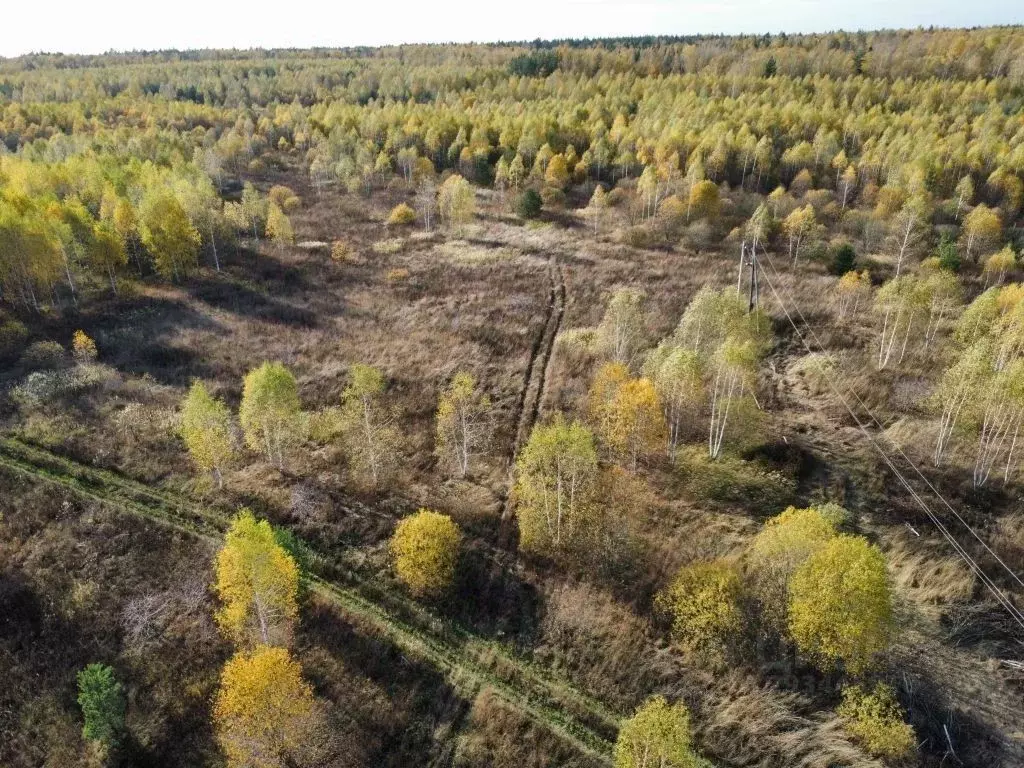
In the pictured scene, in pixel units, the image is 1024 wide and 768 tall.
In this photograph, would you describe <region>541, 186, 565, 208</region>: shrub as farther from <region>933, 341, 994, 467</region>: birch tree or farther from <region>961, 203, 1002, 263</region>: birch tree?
<region>933, 341, 994, 467</region>: birch tree

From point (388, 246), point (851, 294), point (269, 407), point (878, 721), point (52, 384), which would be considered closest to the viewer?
point (878, 721)

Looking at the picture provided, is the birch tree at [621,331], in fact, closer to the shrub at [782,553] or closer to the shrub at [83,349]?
the shrub at [782,553]

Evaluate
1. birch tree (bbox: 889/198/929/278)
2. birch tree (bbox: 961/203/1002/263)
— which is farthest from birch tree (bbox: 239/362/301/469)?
birch tree (bbox: 961/203/1002/263)

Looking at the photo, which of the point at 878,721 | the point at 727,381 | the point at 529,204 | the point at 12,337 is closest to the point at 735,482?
the point at 727,381

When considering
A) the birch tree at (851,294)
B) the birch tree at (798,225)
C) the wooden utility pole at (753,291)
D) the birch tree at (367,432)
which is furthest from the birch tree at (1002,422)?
the birch tree at (798,225)

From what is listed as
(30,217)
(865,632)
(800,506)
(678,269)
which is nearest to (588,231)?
(678,269)

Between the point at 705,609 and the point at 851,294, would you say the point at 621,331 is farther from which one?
the point at 851,294
